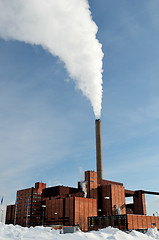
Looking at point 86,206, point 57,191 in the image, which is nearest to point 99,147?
point 86,206

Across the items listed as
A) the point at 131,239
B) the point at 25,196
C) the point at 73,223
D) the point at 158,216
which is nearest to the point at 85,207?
the point at 73,223

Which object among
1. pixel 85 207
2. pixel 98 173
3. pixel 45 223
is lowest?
pixel 45 223

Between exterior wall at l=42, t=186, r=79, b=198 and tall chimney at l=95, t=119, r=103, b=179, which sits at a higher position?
tall chimney at l=95, t=119, r=103, b=179

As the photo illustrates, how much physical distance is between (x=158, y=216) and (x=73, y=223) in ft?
107

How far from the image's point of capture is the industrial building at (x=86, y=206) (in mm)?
84000

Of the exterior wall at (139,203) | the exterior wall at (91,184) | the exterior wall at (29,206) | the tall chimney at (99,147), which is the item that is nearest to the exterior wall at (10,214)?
the exterior wall at (29,206)

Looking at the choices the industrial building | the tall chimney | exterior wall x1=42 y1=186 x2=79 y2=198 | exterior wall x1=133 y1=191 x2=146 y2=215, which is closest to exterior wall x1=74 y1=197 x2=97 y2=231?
the industrial building

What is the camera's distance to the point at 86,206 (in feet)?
316

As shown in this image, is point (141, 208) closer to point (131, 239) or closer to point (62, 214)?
point (62, 214)

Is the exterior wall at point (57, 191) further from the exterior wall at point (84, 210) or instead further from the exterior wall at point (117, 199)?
the exterior wall at point (117, 199)

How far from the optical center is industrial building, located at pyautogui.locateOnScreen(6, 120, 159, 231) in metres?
84.0

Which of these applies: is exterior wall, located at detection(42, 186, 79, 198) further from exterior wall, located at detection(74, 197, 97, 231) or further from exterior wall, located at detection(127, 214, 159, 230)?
exterior wall, located at detection(127, 214, 159, 230)

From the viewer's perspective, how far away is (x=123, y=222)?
245 ft

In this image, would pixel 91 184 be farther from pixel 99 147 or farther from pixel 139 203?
pixel 139 203
